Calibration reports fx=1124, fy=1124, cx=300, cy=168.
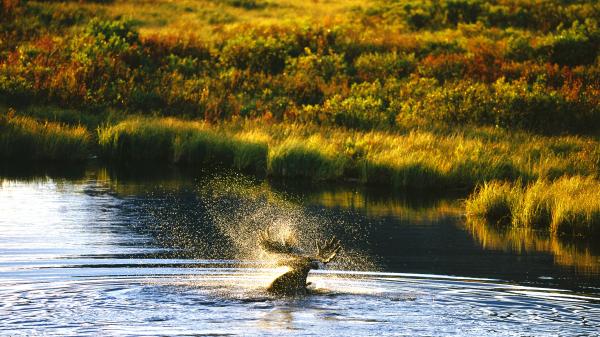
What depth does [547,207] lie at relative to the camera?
59.7 ft

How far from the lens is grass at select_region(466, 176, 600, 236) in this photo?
17.4 metres

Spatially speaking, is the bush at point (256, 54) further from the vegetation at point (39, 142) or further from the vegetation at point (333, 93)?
the vegetation at point (39, 142)

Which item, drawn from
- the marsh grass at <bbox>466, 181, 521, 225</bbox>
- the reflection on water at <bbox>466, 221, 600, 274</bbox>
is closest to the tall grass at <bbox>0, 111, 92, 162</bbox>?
the marsh grass at <bbox>466, 181, 521, 225</bbox>

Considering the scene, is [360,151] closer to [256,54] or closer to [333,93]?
[333,93]

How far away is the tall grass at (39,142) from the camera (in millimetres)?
25031

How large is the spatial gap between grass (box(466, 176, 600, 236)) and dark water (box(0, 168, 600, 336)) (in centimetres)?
50

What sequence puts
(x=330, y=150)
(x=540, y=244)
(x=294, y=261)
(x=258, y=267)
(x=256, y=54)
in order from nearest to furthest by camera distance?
(x=294, y=261) → (x=258, y=267) → (x=540, y=244) → (x=330, y=150) → (x=256, y=54)

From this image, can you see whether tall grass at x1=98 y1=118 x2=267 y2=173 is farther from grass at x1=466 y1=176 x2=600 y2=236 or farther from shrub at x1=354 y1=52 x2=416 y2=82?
shrub at x1=354 y1=52 x2=416 y2=82

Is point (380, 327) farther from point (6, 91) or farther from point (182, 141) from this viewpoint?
point (6, 91)

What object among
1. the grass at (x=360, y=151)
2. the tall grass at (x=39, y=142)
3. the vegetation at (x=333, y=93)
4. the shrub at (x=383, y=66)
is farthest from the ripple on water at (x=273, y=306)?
the shrub at (x=383, y=66)

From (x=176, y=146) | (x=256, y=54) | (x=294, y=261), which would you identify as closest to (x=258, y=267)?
(x=294, y=261)

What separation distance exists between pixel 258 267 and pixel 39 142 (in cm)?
1246

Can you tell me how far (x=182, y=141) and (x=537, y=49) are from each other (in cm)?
1618

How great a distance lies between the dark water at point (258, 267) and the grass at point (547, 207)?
0.50 metres
